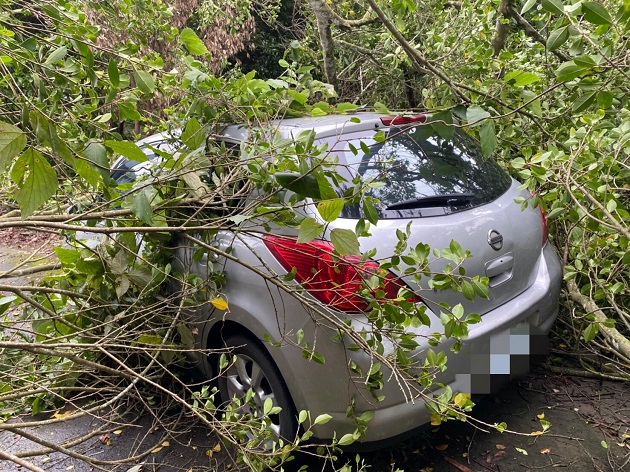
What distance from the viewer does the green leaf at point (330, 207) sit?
1464 millimetres

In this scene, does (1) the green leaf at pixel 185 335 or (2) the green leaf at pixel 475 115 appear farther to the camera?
(1) the green leaf at pixel 185 335

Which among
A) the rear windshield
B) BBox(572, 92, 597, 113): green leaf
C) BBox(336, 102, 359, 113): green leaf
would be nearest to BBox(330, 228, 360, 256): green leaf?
the rear windshield

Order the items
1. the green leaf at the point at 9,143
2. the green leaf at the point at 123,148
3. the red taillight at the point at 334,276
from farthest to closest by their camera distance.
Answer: the red taillight at the point at 334,276 → the green leaf at the point at 123,148 → the green leaf at the point at 9,143

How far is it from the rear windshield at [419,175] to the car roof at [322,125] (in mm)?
58

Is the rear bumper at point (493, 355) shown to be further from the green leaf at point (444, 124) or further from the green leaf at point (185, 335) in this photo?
the green leaf at point (444, 124)

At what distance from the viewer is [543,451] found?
2.52 m

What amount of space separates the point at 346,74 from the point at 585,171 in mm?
4442

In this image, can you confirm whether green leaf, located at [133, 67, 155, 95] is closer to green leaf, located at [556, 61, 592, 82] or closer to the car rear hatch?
the car rear hatch

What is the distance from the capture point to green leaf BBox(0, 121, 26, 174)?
39.9 inches

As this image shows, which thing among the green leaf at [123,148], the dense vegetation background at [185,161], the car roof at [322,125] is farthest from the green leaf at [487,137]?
the green leaf at [123,148]

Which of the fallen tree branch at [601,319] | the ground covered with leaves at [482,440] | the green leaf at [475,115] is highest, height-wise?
the green leaf at [475,115]

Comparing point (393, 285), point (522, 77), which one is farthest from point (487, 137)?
point (393, 285)

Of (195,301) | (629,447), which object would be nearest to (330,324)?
(195,301)

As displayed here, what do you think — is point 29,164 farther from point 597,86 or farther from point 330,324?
point 597,86
